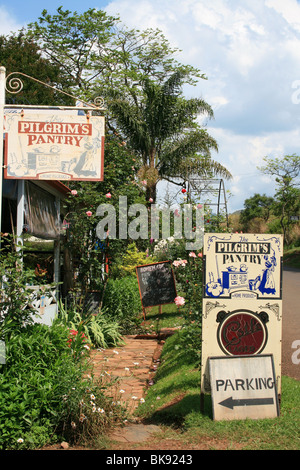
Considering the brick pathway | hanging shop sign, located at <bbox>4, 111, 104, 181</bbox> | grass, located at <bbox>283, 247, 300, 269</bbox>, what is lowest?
the brick pathway

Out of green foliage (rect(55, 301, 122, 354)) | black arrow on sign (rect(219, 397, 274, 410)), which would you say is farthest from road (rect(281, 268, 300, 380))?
green foliage (rect(55, 301, 122, 354))

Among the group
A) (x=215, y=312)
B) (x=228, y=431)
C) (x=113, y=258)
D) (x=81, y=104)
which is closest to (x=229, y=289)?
(x=215, y=312)

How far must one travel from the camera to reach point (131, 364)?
730 cm

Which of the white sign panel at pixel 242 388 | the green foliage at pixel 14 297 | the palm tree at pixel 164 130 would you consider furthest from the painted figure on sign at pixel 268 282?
the palm tree at pixel 164 130

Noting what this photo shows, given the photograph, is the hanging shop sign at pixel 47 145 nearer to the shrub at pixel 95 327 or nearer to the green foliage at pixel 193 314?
the green foliage at pixel 193 314

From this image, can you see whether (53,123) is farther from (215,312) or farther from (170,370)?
(170,370)

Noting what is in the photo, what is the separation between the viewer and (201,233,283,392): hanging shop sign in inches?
183

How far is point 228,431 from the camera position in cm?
405

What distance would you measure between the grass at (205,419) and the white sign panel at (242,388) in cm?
9

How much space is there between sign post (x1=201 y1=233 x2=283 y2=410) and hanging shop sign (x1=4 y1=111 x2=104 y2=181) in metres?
1.82

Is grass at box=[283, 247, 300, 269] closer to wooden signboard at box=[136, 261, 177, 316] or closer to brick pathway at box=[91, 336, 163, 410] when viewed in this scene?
wooden signboard at box=[136, 261, 177, 316]

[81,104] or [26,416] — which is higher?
[81,104]
